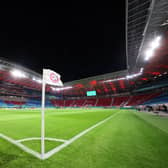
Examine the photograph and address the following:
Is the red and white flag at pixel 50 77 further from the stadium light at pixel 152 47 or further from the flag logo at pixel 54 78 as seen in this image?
the stadium light at pixel 152 47

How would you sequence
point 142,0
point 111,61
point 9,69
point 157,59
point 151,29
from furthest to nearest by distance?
point 111,61, point 9,69, point 157,59, point 151,29, point 142,0

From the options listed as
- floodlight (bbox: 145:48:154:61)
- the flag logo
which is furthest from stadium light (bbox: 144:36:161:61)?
the flag logo

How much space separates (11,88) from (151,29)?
67620 mm

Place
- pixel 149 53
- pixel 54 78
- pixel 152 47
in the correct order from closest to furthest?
pixel 54 78
pixel 152 47
pixel 149 53

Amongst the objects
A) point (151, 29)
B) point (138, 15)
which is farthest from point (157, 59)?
point (138, 15)

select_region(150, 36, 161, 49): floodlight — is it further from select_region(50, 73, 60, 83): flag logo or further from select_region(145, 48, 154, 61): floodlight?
select_region(50, 73, 60, 83): flag logo

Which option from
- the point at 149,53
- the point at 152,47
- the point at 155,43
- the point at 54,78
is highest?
the point at 155,43

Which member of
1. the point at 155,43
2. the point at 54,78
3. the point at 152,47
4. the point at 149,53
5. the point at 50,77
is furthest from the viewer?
the point at 149,53

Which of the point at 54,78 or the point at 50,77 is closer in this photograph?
the point at 50,77

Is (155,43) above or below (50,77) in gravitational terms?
above

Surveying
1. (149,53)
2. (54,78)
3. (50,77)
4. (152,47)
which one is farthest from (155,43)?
(50,77)

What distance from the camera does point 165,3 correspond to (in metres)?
9.40

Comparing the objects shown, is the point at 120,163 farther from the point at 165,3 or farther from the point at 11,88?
the point at 11,88

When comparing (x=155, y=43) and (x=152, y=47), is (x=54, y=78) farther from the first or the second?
(x=152, y=47)
